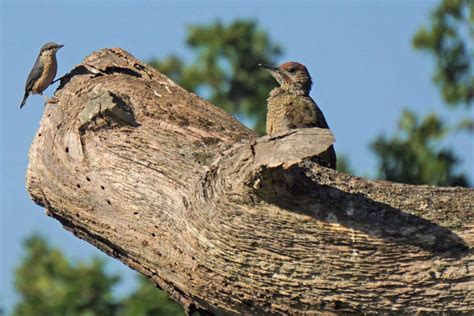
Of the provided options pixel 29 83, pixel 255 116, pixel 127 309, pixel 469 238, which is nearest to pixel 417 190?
pixel 469 238

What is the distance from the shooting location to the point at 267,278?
6062 millimetres

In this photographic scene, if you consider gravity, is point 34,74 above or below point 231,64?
below

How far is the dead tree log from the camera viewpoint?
5.90 meters

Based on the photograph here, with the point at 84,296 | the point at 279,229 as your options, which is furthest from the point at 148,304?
the point at 279,229

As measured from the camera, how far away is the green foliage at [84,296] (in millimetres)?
14453

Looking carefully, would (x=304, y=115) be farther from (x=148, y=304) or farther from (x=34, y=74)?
(x=148, y=304)

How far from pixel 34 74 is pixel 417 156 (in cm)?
624

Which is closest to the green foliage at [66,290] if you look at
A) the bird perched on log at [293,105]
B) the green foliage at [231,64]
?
the green foliage at [231,64]

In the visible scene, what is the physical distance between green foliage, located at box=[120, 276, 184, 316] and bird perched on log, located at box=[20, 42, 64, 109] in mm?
3491

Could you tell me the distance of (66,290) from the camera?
49.5 feet

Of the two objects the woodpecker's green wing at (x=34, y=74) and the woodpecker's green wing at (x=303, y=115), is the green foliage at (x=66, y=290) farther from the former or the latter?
the woodpecker's green wing at (x=303, y=115)

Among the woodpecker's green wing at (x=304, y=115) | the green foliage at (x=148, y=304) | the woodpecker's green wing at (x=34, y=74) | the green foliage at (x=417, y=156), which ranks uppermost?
the green foliage at (x=417, y=156)

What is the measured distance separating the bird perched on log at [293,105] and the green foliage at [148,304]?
16.3 feet

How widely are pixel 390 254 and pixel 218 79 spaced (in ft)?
34.9
